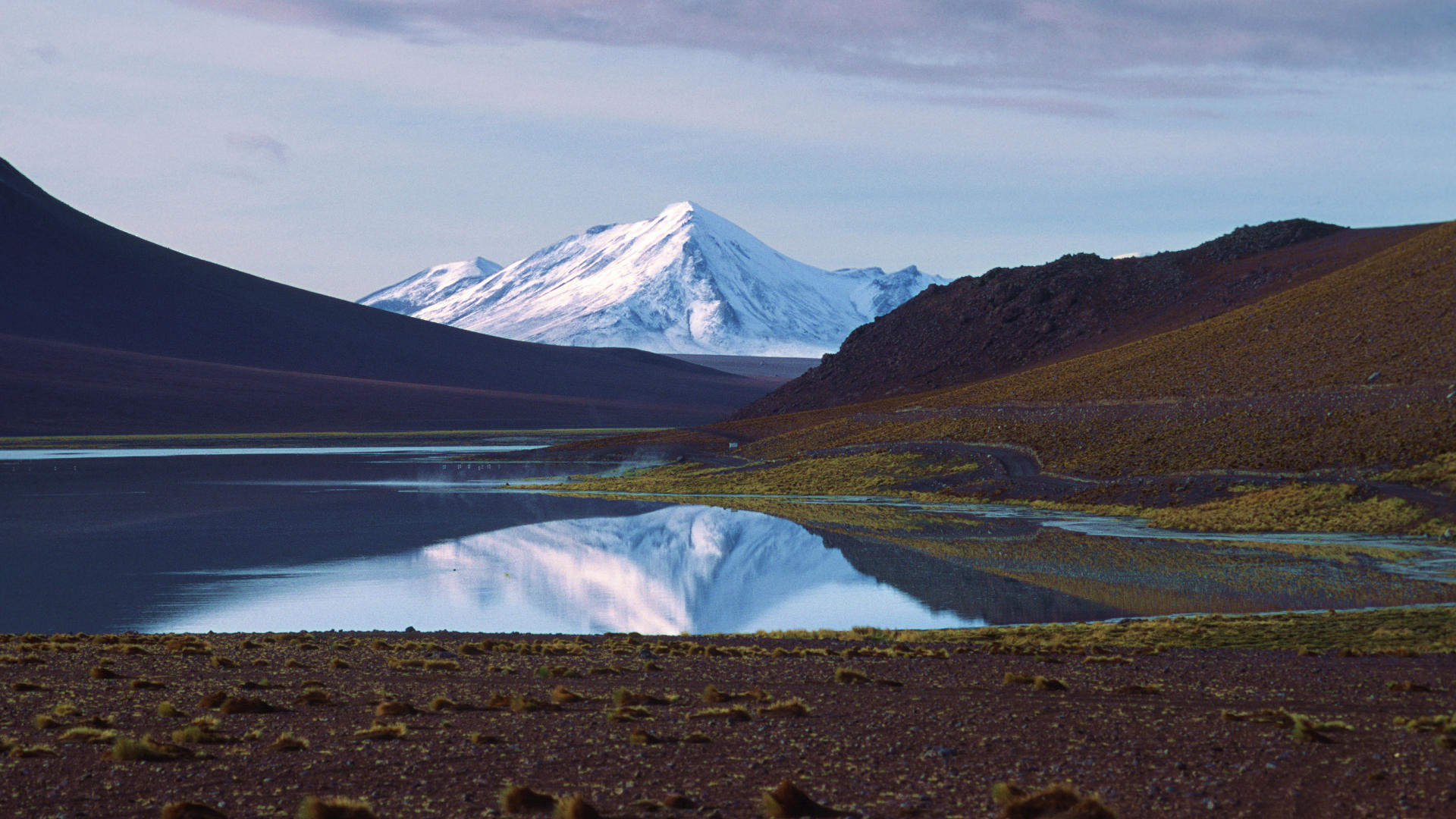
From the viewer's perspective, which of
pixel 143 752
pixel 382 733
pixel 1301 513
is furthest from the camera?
pixel 1301 513

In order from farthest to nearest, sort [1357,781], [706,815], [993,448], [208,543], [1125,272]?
[1125,272]
[993,448]
[208,543]
[1357,781]
[706,815]

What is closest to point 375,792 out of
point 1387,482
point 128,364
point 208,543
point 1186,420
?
point 208,543

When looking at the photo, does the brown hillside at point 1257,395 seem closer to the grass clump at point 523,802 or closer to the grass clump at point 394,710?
the grass clump at point 394,710

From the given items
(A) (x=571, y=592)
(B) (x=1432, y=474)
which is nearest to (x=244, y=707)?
(A) (x=571, y=592)

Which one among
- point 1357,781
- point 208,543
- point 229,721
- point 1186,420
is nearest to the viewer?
point 1357,781

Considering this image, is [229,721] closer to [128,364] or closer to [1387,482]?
[1387,482]

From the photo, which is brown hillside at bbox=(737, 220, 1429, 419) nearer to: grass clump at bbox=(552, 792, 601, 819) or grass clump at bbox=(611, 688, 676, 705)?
grass clump at bbox=(611, 688, 676, 705)

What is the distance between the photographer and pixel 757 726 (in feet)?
41.2

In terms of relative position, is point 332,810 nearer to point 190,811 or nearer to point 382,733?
point 190,811

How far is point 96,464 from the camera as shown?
78.9 meters

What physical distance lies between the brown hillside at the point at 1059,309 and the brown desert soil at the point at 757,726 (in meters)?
86.9

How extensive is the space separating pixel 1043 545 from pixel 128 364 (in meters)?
144

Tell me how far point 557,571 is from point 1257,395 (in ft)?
127

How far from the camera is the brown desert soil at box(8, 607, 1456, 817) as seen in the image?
31.7ft
